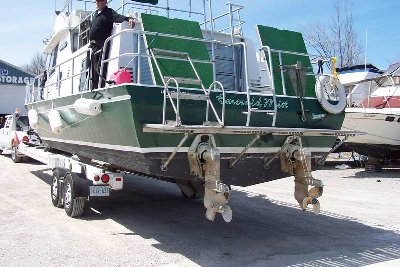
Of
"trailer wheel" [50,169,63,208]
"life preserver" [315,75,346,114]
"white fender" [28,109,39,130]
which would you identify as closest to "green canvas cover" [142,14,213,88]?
"life preserver" [315,75,346,114]

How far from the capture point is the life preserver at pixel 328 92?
635 centimetres

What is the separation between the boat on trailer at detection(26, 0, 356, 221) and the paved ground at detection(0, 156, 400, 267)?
2.40 feet

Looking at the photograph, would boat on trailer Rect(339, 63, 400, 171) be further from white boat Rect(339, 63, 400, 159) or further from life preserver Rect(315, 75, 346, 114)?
life preserver Rect(315, 75, 346, 114)

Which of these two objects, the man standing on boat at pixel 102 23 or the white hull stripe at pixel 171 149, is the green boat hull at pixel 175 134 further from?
the man standing on boat at pixel 102 23

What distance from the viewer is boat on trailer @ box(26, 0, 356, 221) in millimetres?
5164

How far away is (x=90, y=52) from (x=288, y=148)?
304 centimetres

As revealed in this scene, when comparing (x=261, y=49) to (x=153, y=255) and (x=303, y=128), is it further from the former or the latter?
(x=153, y=255)

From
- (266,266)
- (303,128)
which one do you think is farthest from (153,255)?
(303,128)

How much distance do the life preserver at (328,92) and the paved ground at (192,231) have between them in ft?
6.22

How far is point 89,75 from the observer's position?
632 centimetres

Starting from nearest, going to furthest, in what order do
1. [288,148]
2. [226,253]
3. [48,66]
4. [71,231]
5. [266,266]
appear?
[266,266], [226,253], [288,148], [71,231], [48,66]

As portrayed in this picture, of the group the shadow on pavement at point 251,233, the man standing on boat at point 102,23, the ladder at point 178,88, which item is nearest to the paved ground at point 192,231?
the shadow on pavement at point 251,233

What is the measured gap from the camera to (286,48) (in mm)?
6664

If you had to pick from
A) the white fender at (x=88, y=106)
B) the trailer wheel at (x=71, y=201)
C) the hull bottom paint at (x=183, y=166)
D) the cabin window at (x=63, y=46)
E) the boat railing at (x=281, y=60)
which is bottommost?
the trailer wheel at (x=71, y=201)
